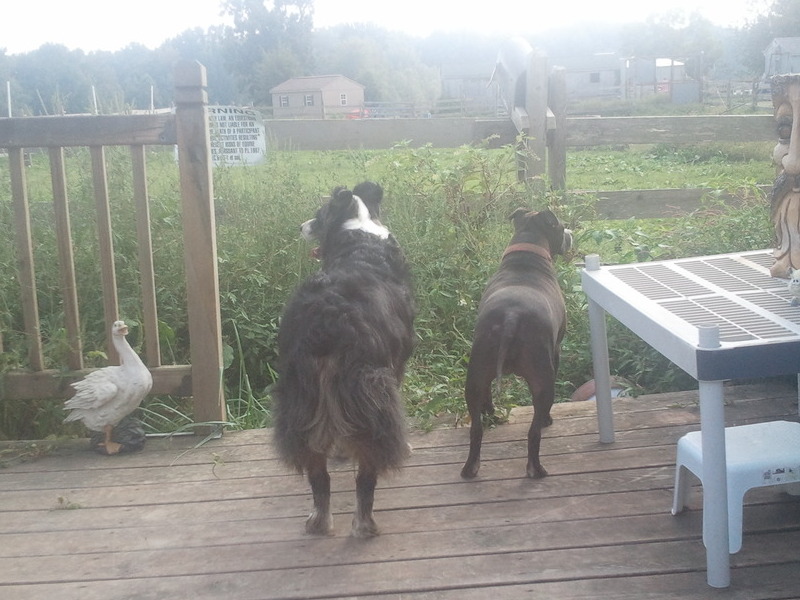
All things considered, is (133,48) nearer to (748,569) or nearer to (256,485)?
(256,485)

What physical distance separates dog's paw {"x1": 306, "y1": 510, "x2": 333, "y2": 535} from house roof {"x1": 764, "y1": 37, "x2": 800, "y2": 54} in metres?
9.19

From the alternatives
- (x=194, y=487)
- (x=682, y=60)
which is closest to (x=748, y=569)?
(x=194, y=487)

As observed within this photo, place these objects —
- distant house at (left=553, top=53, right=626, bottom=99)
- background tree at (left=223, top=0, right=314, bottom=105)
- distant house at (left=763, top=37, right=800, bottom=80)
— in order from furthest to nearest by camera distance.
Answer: distant house at (left=553, top=53, right=626, bottom=99) < distant house at (left=763, top=37, right=800, bottom=80) < background tree at (left=223, top=0, right=314, bottom=105)

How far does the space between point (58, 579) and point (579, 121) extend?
4.95 metres

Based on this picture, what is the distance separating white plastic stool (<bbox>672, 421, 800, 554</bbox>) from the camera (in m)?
2.38

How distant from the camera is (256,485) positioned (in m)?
3.18

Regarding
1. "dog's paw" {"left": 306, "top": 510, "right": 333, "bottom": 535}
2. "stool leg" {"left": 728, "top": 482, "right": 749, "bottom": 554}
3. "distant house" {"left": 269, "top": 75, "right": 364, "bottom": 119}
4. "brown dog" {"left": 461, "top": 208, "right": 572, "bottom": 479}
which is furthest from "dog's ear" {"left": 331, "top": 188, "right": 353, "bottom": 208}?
"distant house" {"left": 269, "top": 75, "right": 364, "bottom": 119}

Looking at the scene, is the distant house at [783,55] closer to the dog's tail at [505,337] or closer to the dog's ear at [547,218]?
the dog's ear at [547,218]

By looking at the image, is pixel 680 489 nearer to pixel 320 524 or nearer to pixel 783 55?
pixel 320 524

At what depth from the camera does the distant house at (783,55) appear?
941cm

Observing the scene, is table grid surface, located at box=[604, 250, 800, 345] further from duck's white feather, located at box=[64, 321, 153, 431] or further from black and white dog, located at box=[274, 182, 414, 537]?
duck's white feather, located at box=[64, 321, 153, 431]

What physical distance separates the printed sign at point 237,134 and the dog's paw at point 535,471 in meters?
3.55

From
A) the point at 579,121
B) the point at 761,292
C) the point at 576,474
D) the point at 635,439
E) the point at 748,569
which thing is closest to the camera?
the point at 748,569

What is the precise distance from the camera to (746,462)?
240cm
